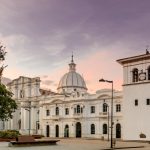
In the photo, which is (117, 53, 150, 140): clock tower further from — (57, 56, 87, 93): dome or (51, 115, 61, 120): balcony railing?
(57, 56, 87, 93): dome

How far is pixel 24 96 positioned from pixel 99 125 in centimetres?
2694

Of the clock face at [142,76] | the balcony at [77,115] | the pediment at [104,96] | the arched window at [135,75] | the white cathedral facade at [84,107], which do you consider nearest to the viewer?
the clock face at [142,76]

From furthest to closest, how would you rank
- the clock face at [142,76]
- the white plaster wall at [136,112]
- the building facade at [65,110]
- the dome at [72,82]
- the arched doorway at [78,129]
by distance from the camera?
the dome at [72,82], the arched doorway at [78,129], the building facade at [65,110], the clock face at [142,76], the white plaster wall at [136,112]

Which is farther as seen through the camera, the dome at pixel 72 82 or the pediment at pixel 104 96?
the dome at pixel 72 82

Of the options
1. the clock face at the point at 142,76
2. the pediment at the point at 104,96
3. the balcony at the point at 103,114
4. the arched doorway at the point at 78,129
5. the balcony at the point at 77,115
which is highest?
the clock face at the point at 142,76

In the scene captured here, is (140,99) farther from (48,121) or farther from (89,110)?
(48,121)

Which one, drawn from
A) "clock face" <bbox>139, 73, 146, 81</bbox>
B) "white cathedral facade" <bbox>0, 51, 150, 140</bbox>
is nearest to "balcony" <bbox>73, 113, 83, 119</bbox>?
"white cathedral facade" <bbox>0, 51, 150, 140</bbox>

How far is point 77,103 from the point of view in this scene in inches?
3241

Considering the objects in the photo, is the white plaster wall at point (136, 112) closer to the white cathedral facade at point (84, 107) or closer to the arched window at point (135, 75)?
the white cathedral facade at point (84, 107)

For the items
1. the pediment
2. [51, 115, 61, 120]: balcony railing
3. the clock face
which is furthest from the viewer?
[51, 115, 61, 120]: balcony railing

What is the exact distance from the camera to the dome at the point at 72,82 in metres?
106

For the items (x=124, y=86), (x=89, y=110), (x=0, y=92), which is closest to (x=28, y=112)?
(x=89, y=110)

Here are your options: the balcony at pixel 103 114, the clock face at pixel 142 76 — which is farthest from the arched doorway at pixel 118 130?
the clock face at pixel 142 76

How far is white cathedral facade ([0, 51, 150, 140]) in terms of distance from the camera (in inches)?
2279
